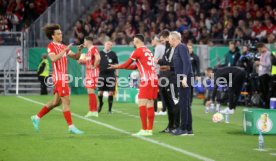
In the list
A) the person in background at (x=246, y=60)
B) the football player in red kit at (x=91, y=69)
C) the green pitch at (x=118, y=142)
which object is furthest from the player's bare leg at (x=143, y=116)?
the person in background at (x=246, y=60)

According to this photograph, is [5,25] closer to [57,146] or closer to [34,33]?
[34,33]

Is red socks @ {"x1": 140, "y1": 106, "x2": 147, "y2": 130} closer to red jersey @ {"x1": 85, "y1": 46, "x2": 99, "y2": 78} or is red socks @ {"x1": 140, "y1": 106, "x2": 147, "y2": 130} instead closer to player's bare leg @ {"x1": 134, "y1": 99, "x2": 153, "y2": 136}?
player's bare leg @ {"x1": 134, "y1": 99, "x2": 153, "y2": 136}

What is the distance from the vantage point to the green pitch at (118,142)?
12.0m

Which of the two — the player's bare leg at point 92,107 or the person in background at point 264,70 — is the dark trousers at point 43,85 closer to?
the person in background at point 264,70

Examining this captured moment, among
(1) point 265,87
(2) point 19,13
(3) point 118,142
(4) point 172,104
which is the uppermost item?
(2) point 19,13

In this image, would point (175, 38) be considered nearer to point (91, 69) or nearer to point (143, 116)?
point (143, 116)

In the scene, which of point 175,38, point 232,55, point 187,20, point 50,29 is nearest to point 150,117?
point 175,38

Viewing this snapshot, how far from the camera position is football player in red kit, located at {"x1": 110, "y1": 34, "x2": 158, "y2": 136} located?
15469 millimetres

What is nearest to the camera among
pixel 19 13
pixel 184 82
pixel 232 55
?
pixel 184 82

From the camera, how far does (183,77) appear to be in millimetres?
15266

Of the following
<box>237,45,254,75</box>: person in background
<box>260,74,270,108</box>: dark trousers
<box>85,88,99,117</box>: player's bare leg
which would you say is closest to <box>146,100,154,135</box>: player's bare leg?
<box>85,88,99,117</box>: player's bare leg

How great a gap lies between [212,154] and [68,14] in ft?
89.3

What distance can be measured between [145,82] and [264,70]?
35.1 ft

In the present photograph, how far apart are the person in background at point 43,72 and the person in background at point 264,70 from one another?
452 inches
